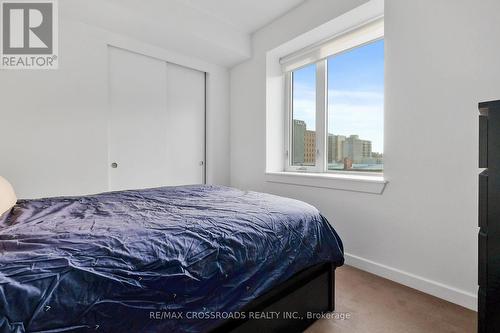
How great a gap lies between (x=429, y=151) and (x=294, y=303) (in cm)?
142

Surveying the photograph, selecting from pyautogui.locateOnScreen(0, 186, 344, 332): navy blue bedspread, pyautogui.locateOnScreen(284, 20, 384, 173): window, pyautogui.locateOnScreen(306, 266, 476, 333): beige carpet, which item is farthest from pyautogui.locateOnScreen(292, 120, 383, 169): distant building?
pyautogui.locateOnScreen(0, 186, 344, 332): navy blue bedspread

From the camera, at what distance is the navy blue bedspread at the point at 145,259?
627 millimetres

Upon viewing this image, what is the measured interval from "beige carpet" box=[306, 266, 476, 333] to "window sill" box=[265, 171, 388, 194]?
757 mm

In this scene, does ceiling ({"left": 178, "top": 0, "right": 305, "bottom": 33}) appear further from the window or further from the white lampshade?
the white lampshade

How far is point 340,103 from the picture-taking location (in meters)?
2.56

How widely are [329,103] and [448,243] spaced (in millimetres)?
1671

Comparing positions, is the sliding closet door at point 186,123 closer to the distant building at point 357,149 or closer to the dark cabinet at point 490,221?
the distant building at point 357,149

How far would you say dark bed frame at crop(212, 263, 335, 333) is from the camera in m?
1.02

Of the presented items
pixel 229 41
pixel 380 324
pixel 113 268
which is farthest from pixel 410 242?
pixel 229 41

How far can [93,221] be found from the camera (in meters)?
1.11

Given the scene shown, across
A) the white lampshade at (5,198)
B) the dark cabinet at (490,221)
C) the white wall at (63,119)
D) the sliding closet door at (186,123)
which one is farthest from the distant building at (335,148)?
the white lampshade at (5,198)

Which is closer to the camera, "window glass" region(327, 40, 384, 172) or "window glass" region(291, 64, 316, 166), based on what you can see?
"window glass" region(327, 40, 384, 172)

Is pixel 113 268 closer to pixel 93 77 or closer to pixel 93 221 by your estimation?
pixel 93 221

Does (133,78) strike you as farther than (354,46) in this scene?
Yes
